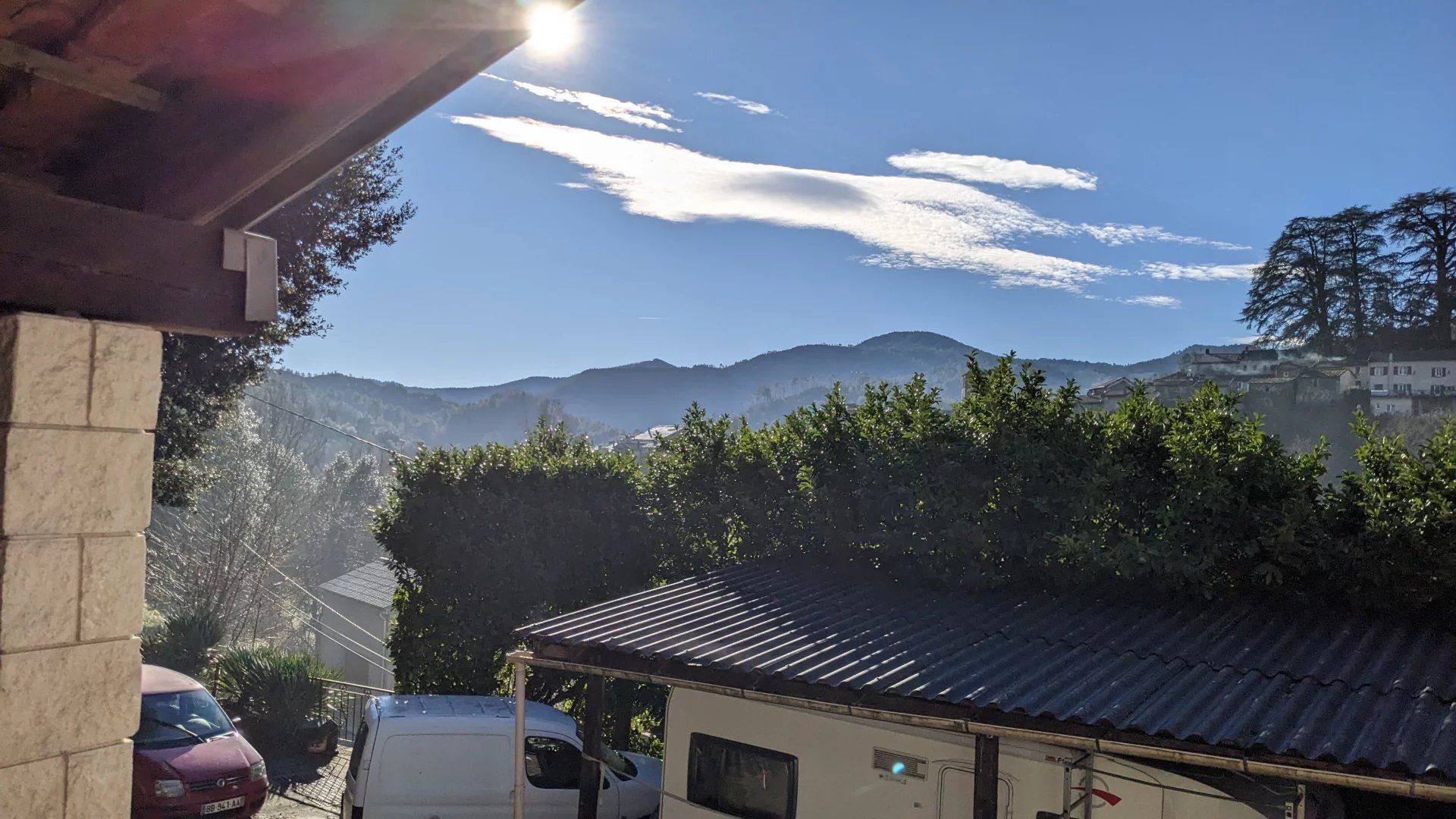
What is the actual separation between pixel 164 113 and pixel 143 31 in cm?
47

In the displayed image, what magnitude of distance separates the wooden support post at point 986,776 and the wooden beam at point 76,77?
18.5ft

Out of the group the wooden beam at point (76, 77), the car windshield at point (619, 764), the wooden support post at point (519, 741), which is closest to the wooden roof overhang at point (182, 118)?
the wooden beam at point (76, 77)

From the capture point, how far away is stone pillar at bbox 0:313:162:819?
285 cm

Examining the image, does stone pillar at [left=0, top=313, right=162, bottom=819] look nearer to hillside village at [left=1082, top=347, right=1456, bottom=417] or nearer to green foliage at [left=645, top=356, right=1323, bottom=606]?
green foliage at [left=645, top=356, right=1323, bottom=606]

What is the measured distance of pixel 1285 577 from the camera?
829 cm

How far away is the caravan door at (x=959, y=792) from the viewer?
663 centimetres

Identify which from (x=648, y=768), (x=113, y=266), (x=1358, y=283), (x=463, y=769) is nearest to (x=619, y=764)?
(x=648, y=768)

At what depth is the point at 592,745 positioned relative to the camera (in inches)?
351

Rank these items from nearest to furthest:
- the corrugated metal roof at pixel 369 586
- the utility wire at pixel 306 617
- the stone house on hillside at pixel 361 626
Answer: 1. the stone house on hillside at pixel 361 626
2. the corrugated metal roof at pixel 369 586
3. the utility wire at pixel 306 617

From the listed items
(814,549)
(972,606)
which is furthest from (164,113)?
(814,549)

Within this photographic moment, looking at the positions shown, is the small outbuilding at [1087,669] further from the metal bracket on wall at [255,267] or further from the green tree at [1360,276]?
the green tree at [1360,276]

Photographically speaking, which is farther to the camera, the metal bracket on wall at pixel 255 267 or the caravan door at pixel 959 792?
the caravan door at pixel 959 792

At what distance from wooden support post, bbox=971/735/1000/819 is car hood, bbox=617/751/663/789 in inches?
204

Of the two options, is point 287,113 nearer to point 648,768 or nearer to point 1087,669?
point 1087,669
